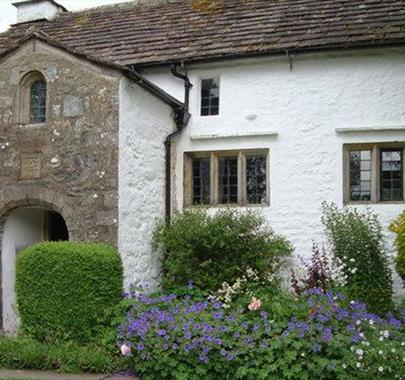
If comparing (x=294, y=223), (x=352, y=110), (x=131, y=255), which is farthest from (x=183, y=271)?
(x=352, y=110)

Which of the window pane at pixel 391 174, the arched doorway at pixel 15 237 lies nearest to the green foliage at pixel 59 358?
the arched doorway at pixel 15 237

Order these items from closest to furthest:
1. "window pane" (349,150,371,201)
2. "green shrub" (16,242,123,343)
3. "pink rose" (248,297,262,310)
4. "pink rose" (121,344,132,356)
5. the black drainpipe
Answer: "pink rose" (121,344,132,356) < "pink rose" (248,297,262,310) < "green shrub" (16,242,123,343) < "window pane" (349,150,371,201) < the black drainpipe

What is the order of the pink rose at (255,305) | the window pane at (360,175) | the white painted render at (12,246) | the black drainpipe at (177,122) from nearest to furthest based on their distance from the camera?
the pink rose at (255,305) < the white painted render at (12,246) < the window pane at (360,175) < the black drainpipe at (177,122)

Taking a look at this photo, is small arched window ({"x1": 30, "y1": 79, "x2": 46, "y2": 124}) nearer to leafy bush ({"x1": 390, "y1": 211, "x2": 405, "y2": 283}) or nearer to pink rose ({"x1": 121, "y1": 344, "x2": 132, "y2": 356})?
pink rose ({"x1": 121, "y1": 344, "x2": 132, "y2": 356})

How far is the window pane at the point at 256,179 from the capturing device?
11.7 m

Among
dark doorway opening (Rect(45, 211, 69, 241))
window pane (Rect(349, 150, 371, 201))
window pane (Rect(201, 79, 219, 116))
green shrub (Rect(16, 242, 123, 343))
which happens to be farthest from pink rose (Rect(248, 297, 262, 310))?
dark doorway opening (Rect(45, 211, 69, 241))

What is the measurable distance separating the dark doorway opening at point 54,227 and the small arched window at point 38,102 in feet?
7.81

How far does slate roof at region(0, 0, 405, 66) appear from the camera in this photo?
37.4 ft

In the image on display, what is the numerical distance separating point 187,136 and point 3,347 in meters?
5.70

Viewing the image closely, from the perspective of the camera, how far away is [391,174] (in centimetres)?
1112

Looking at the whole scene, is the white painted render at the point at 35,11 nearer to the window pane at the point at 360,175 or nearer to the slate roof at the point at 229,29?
the slate roof at the point at 229,29

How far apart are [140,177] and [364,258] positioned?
4.30m

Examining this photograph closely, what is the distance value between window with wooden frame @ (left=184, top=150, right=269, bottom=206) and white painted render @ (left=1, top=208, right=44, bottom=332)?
3.27m

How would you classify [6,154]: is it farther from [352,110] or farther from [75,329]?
[352,110]
